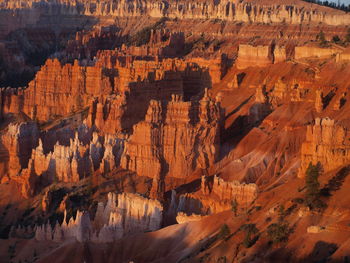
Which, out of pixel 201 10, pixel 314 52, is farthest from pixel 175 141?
pixel 201 10

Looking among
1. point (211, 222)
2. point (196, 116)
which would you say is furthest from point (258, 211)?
point (196, 116)

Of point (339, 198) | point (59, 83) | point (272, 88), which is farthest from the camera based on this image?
point (59, 83)

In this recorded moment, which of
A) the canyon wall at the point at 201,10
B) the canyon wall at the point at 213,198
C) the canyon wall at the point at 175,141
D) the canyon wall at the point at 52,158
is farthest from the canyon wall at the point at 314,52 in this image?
the canyon wall at the point at 201,10

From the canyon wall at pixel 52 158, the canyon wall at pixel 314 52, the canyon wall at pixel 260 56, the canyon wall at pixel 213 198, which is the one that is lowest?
the canyon wall at pixel 52 158

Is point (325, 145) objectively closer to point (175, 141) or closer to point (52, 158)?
point (175, 141)

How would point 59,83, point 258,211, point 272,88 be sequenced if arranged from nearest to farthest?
point 258,211, point 272,88, point 59,83

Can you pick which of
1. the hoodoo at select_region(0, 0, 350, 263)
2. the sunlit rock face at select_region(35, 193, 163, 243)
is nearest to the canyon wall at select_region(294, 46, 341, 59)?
the hoodoo at select_region(0, 0, 350, 263)

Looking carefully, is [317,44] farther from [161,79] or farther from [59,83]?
[59,83]

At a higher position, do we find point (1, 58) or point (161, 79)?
point (161, 79)

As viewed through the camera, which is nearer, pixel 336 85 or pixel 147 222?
pixel 147 222

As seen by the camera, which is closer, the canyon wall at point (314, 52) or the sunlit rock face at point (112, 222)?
the sunlit rock face at point (112, 222)

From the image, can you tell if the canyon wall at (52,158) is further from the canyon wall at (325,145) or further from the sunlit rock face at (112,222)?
the canyon wall at (325,145)
